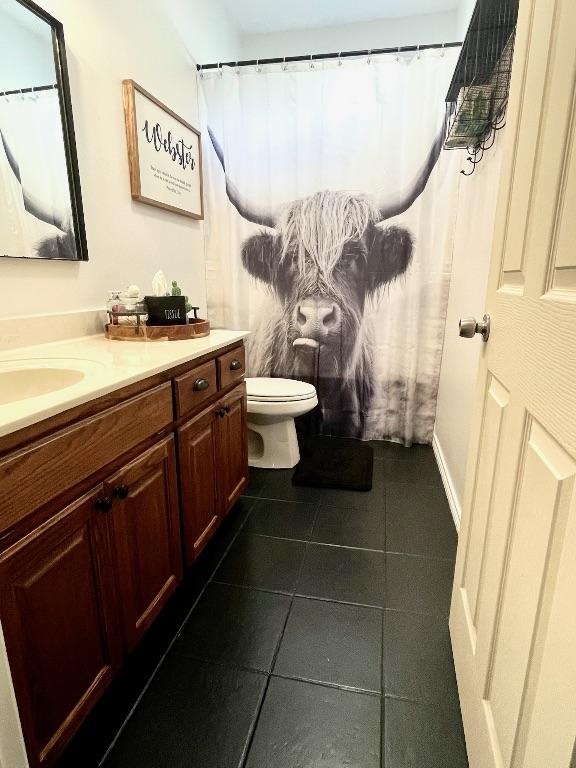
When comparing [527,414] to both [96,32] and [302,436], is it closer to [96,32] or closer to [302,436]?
[96,32]

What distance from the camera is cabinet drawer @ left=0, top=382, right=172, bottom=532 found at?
28.2 inches

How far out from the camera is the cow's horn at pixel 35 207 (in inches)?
48.4

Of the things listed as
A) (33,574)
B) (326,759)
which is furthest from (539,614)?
(33,574)

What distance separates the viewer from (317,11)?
2.49 m

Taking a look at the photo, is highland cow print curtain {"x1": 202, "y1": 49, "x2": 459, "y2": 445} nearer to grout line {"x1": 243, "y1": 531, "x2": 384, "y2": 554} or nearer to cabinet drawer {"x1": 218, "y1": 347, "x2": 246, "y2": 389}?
cabinet drawer {"x1": 218, "y1": 347, "x2": 246, "y2": 389}

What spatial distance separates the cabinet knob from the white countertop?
0.79ft

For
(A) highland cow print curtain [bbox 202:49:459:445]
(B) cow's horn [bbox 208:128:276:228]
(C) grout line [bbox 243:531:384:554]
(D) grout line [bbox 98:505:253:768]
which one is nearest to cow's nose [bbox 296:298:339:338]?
(A) highland cow print curtain [bbox 202:49:459:445]

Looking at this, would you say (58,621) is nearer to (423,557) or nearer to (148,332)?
(148,332)

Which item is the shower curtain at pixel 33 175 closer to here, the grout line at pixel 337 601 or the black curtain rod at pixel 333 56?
the black curtain rod at pixel 333 56

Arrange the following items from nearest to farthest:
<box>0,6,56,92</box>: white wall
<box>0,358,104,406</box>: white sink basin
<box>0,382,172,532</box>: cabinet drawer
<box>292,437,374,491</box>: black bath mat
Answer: <box>0,382,172,532</box>: cabinet drawer → <box>0,358,104,406</box>: white sink basin → <box>0,6,56,92</box>: white wall → <box>292,437,374,491</box>: black bath mat

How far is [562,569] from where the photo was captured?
0.54m

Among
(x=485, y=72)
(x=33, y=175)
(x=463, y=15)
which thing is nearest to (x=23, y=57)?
(x=33, y=175)

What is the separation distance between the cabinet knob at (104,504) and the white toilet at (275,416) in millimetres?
1256

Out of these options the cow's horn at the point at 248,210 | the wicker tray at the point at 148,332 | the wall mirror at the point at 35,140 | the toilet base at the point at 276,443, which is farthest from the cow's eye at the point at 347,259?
the wall mirror at the point at 35,140
